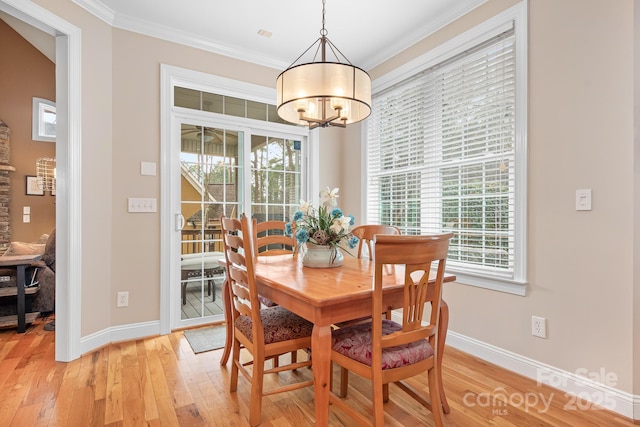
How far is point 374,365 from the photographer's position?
1.40 meters

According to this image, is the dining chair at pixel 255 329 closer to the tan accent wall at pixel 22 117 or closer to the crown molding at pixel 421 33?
the crown molding at pixel 421 33

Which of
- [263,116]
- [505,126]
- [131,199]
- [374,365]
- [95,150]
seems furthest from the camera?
[263,116]

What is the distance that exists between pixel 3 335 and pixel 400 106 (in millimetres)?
4240

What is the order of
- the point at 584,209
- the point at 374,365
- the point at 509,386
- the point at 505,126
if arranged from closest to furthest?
1. the point at 374,365
2. the point at 584,209
3. the point at 509,386
4. the point at 505,126

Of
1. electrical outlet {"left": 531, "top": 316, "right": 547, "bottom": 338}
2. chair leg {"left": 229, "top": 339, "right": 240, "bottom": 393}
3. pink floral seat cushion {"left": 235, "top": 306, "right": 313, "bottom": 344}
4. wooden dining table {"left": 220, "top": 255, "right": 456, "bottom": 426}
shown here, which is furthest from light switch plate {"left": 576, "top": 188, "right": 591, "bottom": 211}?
chair leg {"left": 229, "top": 339, "right": 240, "bottom": 393}

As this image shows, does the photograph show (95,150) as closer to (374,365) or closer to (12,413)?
(12,413)

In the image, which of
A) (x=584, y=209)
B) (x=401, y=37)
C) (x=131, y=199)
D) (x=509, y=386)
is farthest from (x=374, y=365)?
(x=401, y=37)

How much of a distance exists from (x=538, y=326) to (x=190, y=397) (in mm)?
2230

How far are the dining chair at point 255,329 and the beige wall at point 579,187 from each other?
1.56 meters

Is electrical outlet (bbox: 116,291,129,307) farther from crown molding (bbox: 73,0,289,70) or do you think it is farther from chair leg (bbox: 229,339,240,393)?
crown molding (bbox: 73,0,289,70)

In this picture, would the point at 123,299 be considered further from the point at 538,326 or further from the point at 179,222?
the point at 538,326

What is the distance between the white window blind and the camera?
2.39m

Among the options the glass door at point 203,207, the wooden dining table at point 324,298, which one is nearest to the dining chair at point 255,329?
the wooden dining table at point 324,298

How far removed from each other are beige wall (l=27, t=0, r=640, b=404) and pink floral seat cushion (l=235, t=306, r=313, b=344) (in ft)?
4.84
